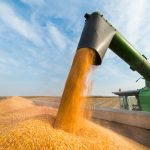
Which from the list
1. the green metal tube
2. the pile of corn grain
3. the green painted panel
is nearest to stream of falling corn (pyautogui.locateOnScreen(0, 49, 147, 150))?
the pile of corn grain

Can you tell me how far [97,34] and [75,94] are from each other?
0.87m

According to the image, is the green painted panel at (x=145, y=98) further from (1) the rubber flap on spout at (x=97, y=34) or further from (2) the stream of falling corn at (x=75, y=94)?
(2) the stream of falling corn at (x=75, y=94)

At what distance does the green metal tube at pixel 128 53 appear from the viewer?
149 inches

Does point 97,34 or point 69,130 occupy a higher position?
point 97,34

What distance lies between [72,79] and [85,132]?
0.66m

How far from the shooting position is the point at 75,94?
292 cm

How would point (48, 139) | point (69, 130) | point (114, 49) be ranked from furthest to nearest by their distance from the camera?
point (114, 49), point (69, 130), point (48, 139)

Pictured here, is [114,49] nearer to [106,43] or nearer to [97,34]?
[106,43]

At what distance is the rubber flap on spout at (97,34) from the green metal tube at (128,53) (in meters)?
0.23

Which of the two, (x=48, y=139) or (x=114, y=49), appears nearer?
(x=48, y=139)

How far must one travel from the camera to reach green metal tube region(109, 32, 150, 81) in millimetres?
3788

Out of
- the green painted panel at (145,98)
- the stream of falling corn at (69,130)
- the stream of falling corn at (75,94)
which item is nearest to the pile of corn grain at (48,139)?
the stream of falling corn at (69,130)

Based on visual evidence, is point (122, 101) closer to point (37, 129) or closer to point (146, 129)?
point (146, 129)

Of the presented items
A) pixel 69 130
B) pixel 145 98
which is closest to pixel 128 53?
pixel 69 130
